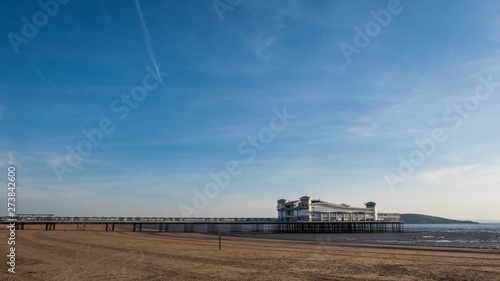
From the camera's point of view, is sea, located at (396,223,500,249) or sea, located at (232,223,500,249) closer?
sea, located at (396,223,500,249)

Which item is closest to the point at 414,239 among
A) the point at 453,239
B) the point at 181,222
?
the point at 453,239

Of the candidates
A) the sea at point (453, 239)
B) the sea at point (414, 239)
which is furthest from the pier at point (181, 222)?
the sea at point (453, 239)

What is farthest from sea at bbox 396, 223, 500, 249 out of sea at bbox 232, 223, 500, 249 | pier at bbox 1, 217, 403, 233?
pier at bbox 1, 217, 403, 233

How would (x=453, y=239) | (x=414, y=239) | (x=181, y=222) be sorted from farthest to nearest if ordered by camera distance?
(x=181, y=222) < (x=453, y=239) < (x=414, y=239)

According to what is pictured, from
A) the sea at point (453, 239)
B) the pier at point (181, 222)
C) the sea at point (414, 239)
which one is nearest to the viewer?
the sea at point (453, 239)

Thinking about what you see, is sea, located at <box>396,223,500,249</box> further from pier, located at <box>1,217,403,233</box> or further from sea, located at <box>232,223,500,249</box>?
pier, located at <box>1,217,403,233</box>

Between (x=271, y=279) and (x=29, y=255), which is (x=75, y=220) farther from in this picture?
(x=271, y=279)

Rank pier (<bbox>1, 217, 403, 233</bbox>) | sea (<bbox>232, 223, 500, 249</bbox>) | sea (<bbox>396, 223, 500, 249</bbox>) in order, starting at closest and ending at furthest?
sea (<bbox>396, 223, 500, 249</bbox>) < sea (<bbox>232, 223, 500, 249</bbox>) < pier (<bbox>1, 217, 403, 233</bbox>)

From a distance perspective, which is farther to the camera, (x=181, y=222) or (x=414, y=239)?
(x=181, y=222)

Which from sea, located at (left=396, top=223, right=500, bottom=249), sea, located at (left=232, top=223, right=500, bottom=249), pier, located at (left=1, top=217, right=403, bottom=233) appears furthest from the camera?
pier, located at (left=1, top=217, right=403, bottom=233)

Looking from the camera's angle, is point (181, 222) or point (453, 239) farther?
point (181, 222)

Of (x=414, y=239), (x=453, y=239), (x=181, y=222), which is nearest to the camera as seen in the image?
(x=414, y=239)

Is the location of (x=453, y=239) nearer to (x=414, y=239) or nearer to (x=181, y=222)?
(x=414, y=239)

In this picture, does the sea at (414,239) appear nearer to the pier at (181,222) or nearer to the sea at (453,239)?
the sea at (453,239)
